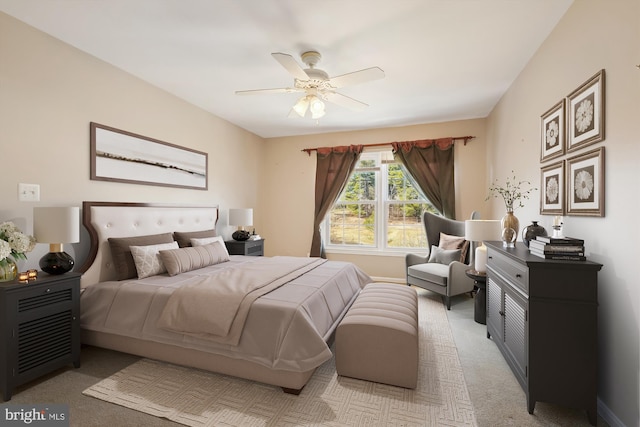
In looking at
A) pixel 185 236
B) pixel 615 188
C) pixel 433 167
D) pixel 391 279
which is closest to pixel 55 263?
pixel 185 236

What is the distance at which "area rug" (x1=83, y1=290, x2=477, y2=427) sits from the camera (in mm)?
1738

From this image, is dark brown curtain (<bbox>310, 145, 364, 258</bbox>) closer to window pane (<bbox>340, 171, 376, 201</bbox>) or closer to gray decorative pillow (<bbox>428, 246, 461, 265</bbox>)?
window pane (<bbox>340, 171, 376, 201</bbox>)

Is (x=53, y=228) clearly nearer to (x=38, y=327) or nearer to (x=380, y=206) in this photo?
(x=38, y=327)

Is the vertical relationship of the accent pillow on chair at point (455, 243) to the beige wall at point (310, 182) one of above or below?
below

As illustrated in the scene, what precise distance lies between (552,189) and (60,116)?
4.15 m

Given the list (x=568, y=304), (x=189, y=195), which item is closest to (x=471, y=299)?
(x=568, y=304)

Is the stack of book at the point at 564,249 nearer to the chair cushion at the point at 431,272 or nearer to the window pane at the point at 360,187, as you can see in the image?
the chair cushion at the point at 431,272

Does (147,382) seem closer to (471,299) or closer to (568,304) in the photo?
(568,304)

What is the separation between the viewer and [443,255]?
416cm

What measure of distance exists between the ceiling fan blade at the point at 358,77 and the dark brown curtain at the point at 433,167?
8.29 feet

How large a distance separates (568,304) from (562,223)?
2.55 feet

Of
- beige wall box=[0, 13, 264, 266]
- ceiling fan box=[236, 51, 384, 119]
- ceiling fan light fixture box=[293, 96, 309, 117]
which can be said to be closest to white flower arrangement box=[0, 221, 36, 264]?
beige wall box=[0, 13, 264, 266]

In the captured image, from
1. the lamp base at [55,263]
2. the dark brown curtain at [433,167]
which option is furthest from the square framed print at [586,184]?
the lamp base at [55,263]

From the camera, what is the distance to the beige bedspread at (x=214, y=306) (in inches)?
78.5
